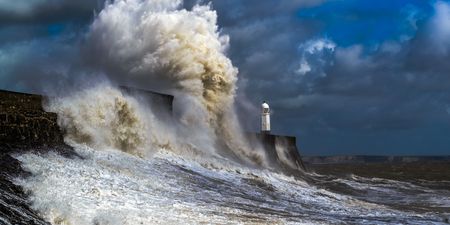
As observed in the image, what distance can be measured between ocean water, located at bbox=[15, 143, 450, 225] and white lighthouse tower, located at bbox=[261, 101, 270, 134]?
34.2ft

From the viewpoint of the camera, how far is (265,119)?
27.0 m

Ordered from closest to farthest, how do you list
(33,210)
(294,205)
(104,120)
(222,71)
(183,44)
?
(33,210) → (294,205) → (104,120) → (183,44) → (222,71)

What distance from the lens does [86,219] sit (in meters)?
7.52

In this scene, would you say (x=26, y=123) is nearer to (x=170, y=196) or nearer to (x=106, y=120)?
(x=106, y=120)

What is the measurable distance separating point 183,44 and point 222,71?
85.4 inches

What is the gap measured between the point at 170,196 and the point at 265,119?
17.1 meters

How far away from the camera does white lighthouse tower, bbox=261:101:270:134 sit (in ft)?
88.3

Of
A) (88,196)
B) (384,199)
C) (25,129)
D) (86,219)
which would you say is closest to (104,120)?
(25,129)

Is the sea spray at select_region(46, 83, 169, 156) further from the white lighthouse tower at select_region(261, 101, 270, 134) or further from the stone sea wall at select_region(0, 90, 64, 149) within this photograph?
the white lighthouse tower at select_region(261, 101, 270, 134)

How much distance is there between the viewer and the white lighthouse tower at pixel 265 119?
88.3 feet

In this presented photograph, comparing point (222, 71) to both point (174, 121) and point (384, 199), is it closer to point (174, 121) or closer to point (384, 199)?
point (174, 121)

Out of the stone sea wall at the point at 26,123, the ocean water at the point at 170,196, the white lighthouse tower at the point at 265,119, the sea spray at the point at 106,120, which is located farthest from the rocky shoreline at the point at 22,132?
the white lighthouse tower at the point at 265,119

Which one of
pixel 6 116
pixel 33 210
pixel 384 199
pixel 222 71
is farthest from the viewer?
pixel 222 71

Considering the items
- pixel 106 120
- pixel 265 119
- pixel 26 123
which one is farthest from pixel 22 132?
pixel 265 119
